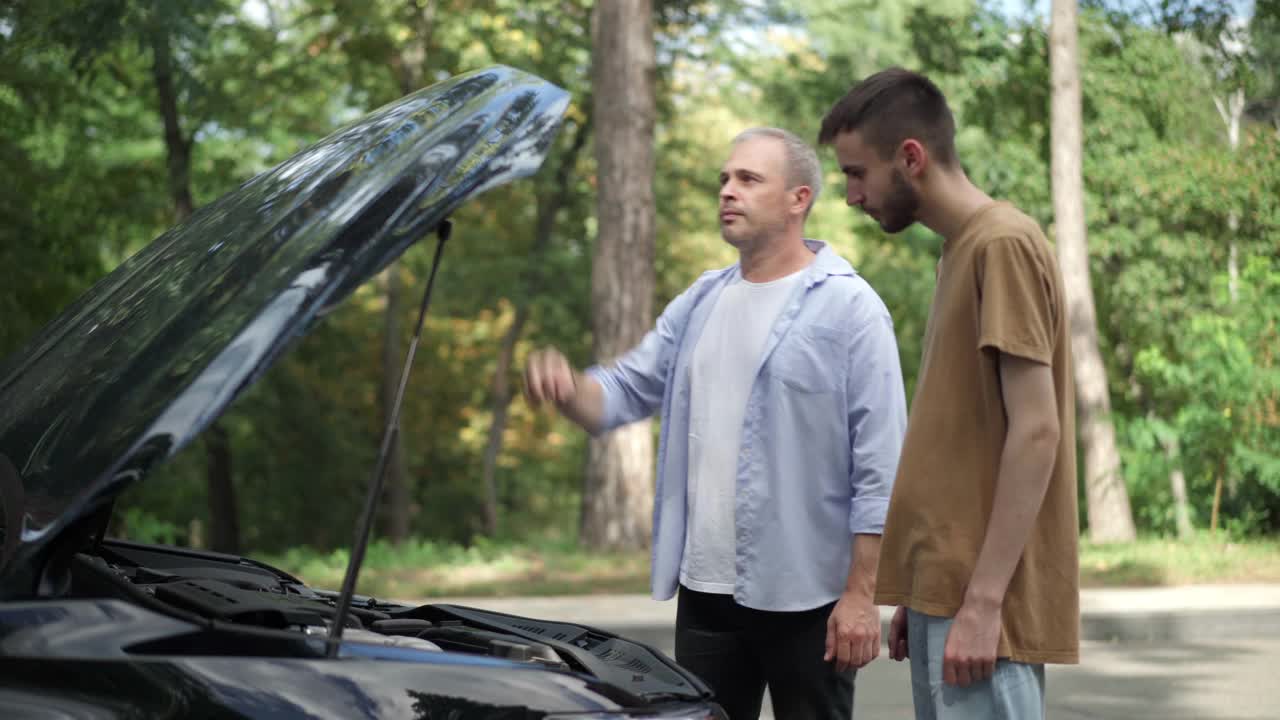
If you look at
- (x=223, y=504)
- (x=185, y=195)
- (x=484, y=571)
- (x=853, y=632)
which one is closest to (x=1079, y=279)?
(x=484, y=571)

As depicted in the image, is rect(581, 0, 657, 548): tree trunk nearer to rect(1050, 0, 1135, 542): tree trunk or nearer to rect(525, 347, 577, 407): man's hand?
rect(1050, 0, 1135, 542): tree trunk

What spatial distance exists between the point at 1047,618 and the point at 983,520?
20 cm

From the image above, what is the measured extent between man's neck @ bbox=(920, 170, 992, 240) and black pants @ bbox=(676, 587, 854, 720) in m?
1.11

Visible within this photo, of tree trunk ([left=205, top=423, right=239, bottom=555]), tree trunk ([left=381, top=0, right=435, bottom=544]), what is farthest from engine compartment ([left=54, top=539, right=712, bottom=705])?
tree trunk ([left=205, top=423, right=239, bottom=555])

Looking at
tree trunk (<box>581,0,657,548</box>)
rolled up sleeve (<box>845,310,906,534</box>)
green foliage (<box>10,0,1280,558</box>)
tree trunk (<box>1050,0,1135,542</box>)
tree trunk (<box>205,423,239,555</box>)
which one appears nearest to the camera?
rolled up sleeve (<box>845,310,906,534</box>)

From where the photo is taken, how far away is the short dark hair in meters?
2.66

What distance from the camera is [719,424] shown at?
3455mm

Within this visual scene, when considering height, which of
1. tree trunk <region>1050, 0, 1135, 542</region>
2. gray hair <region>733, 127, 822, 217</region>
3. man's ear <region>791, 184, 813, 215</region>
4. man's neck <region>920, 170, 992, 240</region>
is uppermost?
tree trunk <region>1050, 0, 1135, 542</region>

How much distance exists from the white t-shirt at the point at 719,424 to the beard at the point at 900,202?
2.66 feet

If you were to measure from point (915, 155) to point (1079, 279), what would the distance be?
13.1 metres

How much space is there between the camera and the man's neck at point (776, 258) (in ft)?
11.7

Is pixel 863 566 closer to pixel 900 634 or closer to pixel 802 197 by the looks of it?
pixel 900 634

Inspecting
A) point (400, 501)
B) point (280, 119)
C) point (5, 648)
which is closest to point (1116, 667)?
point (5, 648)

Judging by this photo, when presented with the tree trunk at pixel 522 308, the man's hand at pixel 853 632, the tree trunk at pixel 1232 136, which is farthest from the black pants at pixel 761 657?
the tree trunk at pixel 522 308
